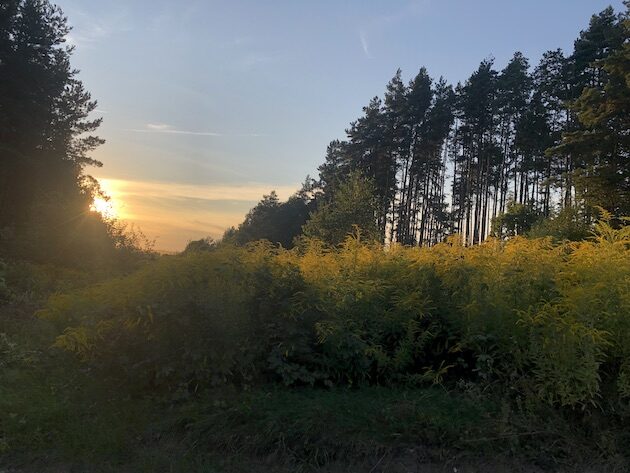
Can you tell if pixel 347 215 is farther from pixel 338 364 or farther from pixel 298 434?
pixel 298 434

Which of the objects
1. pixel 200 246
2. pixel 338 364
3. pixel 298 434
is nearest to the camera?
pixel 298 434

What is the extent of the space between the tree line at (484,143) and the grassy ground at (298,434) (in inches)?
862

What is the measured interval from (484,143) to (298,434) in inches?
1850

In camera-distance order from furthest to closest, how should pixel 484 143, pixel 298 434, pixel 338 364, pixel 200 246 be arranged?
pixel 484 143
pixel 200 246
pixel 338 364
pixel 298 434

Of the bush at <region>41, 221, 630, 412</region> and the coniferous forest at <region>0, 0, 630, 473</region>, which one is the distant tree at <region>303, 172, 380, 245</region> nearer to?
the coniferous forest at <region>0, 0, 630, 473</region>

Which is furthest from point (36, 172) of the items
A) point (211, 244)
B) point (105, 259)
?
point (211, 244)

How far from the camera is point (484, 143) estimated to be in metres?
47.4

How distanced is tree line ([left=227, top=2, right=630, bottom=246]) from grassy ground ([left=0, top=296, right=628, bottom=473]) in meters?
21.9

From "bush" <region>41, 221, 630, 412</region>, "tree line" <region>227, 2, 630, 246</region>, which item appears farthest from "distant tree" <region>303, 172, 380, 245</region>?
"bush" <region>41, 221, 630, 412</region>

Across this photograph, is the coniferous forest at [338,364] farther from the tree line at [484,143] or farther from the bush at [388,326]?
the tree line at [484,143]

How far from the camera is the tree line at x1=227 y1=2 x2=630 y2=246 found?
27766 millimetres

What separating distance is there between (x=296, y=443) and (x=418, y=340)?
178cm

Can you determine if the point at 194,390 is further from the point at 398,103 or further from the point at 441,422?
the point at 398,103

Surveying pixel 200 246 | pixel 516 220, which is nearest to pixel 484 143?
pixel 516 220
